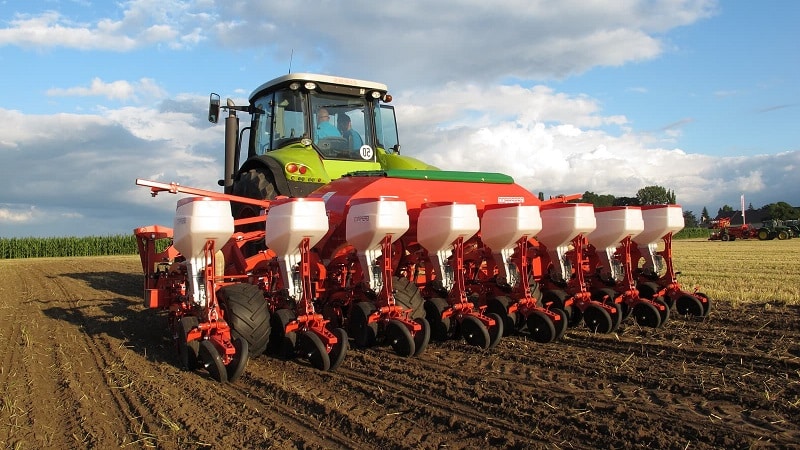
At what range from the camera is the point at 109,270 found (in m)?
18.0

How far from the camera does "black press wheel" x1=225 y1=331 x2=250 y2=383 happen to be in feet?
14.3

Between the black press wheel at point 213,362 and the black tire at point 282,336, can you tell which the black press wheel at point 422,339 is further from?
the black press wheel at point 213,362

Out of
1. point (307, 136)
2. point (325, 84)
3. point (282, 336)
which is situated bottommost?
point (282, 336)

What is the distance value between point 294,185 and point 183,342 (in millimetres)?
2538

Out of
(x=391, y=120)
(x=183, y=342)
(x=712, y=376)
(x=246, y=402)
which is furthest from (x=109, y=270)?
(x=712, y=376)

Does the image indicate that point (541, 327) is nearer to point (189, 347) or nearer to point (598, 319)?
point (598, 319)

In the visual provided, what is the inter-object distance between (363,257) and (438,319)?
34.6 inches

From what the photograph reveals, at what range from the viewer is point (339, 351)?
15.1 feet

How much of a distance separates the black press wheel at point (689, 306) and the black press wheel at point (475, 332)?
2.87m

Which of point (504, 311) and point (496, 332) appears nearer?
point (496, 332)

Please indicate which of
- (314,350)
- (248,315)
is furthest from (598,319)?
(248,315)

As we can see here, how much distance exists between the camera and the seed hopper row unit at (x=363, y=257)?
4.91 metres

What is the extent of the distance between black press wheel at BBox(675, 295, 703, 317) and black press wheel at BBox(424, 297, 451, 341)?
9.59ft

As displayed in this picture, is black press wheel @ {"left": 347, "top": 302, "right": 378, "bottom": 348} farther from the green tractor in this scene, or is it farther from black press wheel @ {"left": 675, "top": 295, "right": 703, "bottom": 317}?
black press wheel @ {"left": 675, "top": 295, "right": 703, "bottom": 317}
